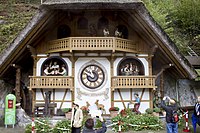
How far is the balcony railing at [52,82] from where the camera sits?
14961 mm

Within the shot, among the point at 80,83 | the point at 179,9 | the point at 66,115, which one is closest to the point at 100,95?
the point at 80,83

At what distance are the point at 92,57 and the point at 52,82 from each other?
252 cm

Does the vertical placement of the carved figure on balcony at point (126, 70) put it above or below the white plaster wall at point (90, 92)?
above

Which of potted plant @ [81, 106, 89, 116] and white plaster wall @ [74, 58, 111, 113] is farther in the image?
white plaster wall @ [74, 58, 111, 113]

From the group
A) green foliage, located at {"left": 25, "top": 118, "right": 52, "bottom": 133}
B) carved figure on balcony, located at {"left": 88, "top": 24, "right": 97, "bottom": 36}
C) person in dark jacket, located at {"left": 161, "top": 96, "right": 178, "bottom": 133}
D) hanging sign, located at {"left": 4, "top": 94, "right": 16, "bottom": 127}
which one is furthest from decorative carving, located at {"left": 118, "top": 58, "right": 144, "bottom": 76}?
person in dark jacket, located at {"left": 161, "top": 96, "right": 178, "bottom": 133}

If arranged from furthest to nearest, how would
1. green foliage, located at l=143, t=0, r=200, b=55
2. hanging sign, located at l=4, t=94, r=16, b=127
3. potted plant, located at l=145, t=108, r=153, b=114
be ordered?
green foliage, located at l=143, t=0, r=200, b=55, potted plant, located at l=145, t=108, r=153, b=114, hanging sign, located at l=4, t=94, r=16, b=127

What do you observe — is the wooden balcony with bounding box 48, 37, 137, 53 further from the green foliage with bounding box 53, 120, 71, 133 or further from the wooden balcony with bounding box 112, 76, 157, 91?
the green foliage with bounding box 53, 120, 71, 133

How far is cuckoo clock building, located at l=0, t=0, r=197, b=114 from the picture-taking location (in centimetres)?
1459

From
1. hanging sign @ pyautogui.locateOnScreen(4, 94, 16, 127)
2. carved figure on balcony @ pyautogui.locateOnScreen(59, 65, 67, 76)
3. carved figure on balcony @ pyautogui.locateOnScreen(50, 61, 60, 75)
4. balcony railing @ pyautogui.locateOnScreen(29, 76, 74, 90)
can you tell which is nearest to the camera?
hanging sign @ pyautogui.locateOnScreen(4, 94, 16, 127)

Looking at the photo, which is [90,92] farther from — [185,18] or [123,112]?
[185,18]

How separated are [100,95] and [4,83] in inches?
268

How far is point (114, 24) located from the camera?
16156 millimetres

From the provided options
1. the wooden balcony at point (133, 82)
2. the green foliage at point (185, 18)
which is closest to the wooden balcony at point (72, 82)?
the wooden balcony at point (133, 82)

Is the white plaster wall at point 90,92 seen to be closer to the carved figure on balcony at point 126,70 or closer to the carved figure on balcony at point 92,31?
the carved figure on balcony at point 126,70
